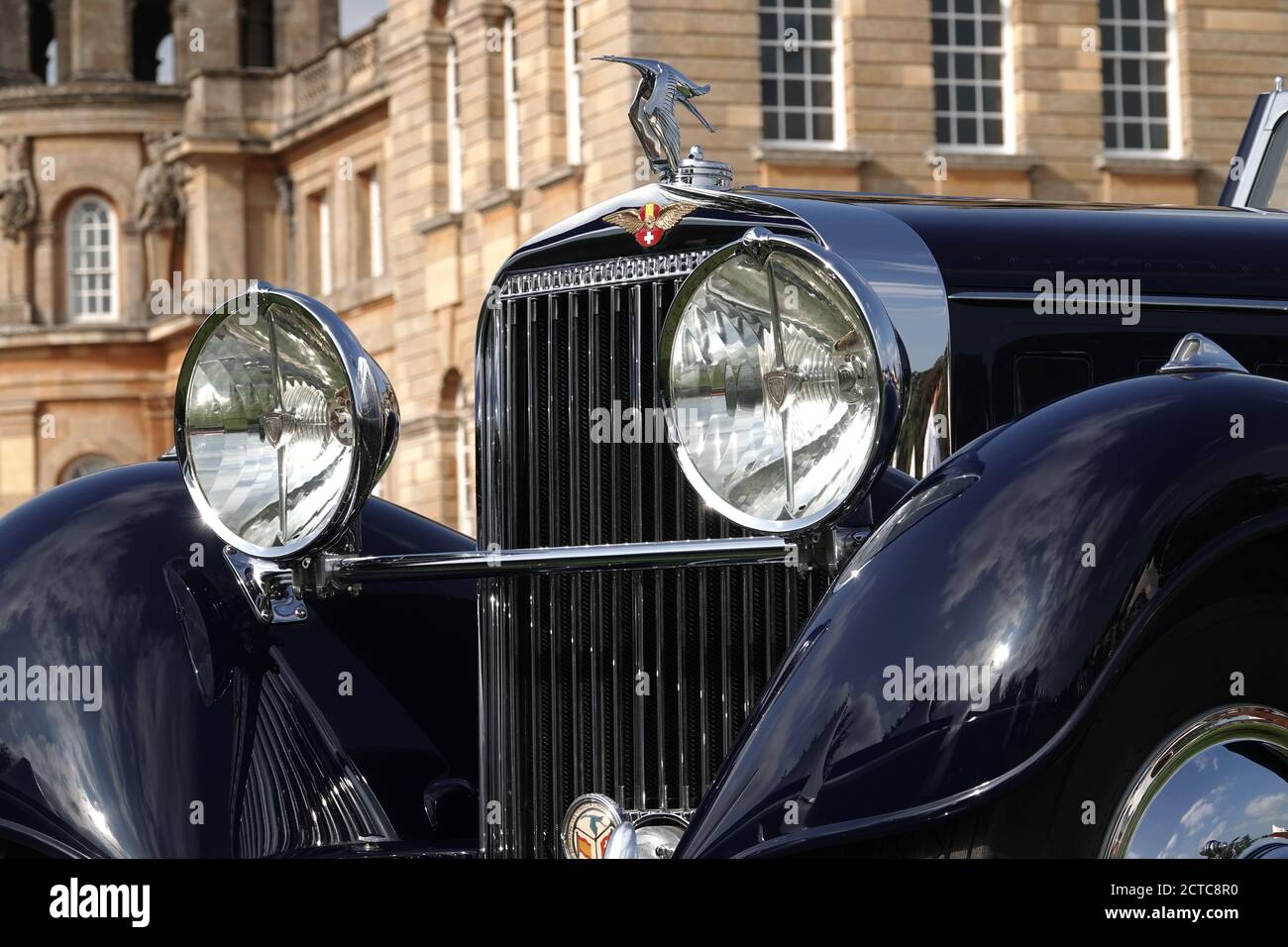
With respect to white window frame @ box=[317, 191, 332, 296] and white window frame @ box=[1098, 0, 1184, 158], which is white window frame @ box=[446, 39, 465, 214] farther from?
white window frame @ box=[1098, 0, 1184, 158]

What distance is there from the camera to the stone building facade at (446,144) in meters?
27.7

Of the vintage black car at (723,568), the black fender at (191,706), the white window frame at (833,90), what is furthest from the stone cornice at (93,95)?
the black fender at (191,706)

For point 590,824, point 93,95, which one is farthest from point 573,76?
point 93,95

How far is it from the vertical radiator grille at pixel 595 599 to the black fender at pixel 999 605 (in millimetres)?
637

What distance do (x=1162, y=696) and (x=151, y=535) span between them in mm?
2259

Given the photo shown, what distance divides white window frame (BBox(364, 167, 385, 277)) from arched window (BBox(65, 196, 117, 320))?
12182 mm

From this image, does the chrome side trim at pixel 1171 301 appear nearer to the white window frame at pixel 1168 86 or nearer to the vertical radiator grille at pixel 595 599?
the vertical radiator grille at pixel 595 599

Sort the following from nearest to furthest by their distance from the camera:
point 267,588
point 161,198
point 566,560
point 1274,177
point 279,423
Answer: point 566,560
point 279,423
point 267,588
point 1274,177
point 161,198

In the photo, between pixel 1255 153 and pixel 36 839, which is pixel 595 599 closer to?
pixel 36 839

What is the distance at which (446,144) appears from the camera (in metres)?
35.9

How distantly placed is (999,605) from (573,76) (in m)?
27.3

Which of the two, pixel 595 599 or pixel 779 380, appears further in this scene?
pixel 595 599

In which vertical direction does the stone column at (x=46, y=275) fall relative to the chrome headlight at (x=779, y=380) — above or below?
above
